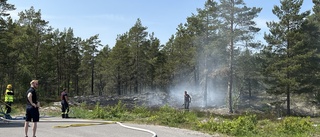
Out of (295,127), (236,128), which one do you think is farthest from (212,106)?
(236,128)

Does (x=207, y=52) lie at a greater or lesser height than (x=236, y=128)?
greater

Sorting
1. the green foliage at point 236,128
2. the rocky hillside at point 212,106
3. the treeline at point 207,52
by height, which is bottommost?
the rocky hillside at point 212,106

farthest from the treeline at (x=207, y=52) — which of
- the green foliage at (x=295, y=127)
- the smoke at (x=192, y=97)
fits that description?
the green foliage at (x=295, y=127)

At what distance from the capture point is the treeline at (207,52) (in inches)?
1266

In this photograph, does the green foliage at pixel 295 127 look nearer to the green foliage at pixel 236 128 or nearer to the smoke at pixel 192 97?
the green foliage at pixel 236 128

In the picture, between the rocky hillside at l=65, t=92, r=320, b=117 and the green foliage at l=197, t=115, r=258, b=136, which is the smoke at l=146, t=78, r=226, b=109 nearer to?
the rocky hillside at l=65, t=92, r=320, b=117

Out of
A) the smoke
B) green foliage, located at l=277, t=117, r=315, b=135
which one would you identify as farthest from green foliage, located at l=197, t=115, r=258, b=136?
the smoke

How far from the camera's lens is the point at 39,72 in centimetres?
4250

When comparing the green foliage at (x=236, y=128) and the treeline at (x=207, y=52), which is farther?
the treeline at (x=207, y=52)

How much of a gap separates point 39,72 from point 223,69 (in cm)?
2432

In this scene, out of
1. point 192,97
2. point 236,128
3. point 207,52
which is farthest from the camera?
point 192,97

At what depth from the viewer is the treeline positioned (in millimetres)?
32159

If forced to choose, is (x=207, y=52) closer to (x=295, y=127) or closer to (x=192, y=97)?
(x=192, y=97)

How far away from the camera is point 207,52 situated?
37.2m
